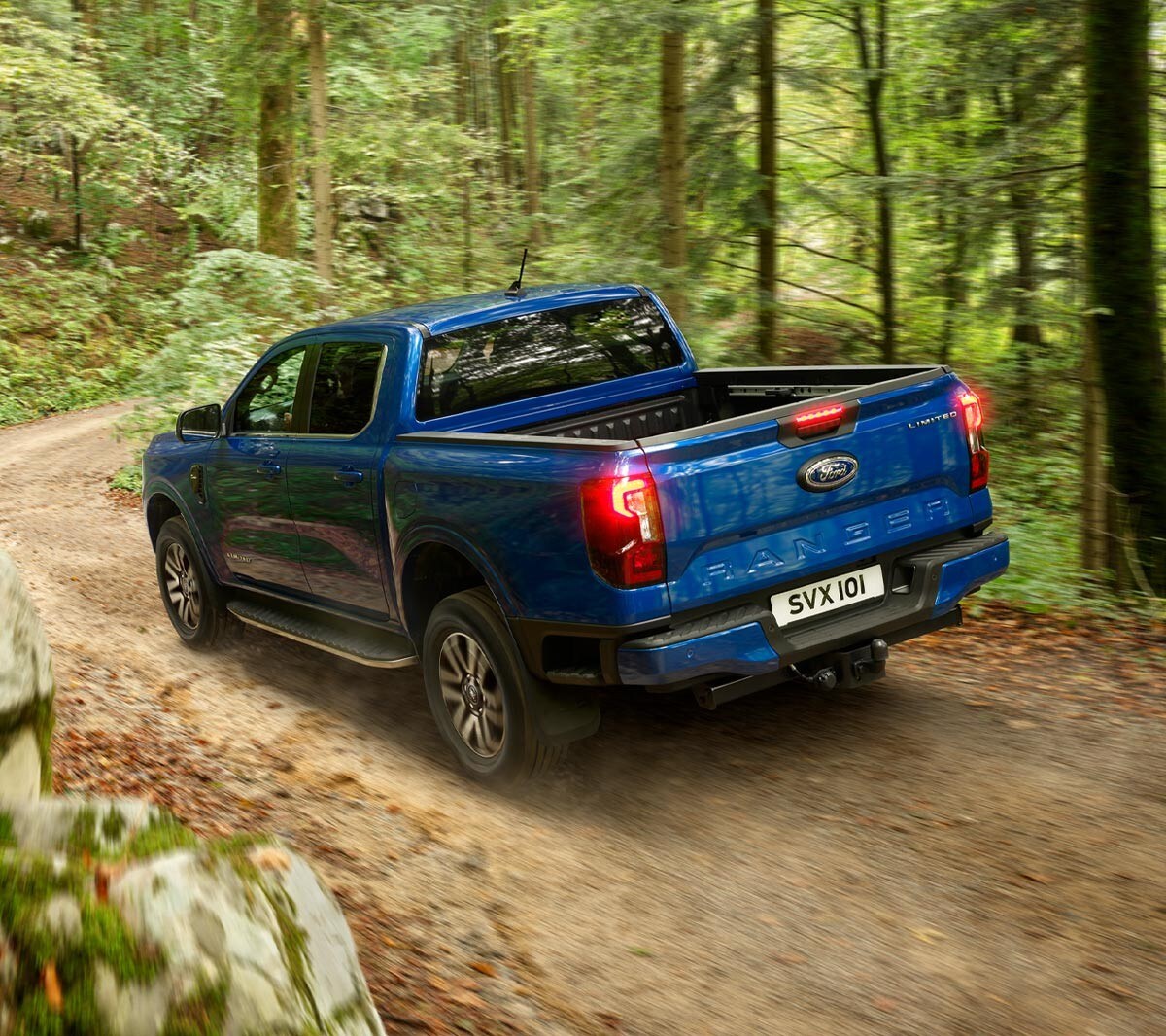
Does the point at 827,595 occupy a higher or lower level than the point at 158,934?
lower

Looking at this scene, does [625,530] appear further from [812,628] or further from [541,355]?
[541,355]

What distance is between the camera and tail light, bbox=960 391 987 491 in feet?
16.4

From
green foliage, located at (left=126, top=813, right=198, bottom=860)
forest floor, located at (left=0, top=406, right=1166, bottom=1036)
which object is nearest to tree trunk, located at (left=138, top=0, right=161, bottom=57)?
forest floor, located at (left=0, top=406, right=1166, bottom=1036)

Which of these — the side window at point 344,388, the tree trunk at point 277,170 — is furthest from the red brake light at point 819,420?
the tree trunk at point 277,170

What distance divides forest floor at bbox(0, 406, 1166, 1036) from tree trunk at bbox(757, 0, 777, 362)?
609cm

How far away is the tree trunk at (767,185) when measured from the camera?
39.4 feet

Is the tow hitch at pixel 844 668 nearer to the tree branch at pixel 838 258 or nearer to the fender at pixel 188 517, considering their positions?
the fender at pixel 188 517

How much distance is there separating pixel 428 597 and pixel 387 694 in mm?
1302

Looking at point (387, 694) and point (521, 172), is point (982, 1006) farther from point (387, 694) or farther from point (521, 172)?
point (521, 172)

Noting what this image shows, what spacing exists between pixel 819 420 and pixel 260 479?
3365 mm

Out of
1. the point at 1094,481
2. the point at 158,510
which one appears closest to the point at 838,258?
the point at 1094,481

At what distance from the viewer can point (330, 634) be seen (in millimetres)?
6172

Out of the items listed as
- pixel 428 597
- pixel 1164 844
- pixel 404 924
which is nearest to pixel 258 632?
pixel 428 597

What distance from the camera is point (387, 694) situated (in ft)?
21.4
